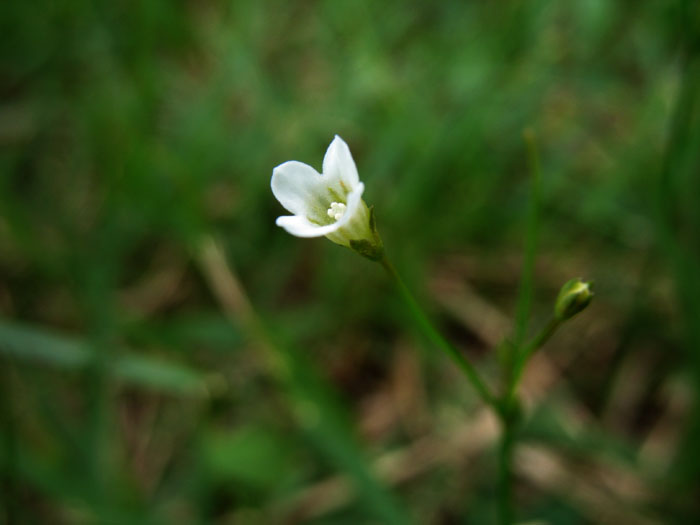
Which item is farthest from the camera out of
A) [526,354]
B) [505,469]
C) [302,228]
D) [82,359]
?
[82,359]

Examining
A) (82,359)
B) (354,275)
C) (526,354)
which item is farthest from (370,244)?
(82,359)

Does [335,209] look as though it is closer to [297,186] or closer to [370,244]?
[297,186]

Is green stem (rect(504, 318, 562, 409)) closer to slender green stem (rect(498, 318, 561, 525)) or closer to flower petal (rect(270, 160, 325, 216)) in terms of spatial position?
slender green stem (rect(498, 318, 561, 525))

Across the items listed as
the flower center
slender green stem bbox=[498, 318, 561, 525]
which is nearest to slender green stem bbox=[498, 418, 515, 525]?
slender green stem bbox=[498, 318, 561, 525]

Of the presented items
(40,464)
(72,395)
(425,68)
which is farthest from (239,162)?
(40,464)

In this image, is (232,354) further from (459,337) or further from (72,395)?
(459,337)

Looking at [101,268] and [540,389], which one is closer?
[540,389]

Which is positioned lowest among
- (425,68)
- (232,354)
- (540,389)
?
(540,389)
